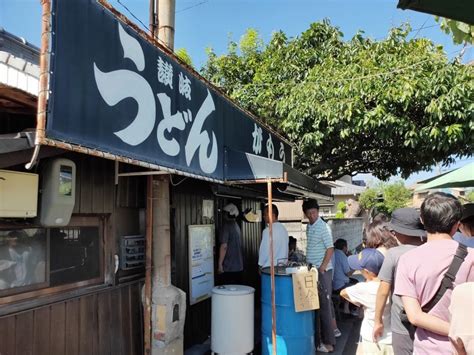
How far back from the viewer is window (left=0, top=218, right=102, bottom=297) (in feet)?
9.61

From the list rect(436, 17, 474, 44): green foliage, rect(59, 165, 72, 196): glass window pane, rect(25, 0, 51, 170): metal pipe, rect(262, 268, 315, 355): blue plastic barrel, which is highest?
rect(436, 17, 474, 44): green foliage

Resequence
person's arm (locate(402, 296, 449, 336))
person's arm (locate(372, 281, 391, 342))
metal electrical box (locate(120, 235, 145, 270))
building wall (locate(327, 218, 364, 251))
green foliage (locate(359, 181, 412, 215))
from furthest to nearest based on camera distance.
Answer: green foliage (locate(359, 181, 412, 215)) < building wall (locate(327, 218, 364, 251)) < metal electrical box (locate(120, 235, 145, 270)) < person's arm (locate(372, 281, 391, 342)) < person's arm (locate(402, 296, 449, 336))

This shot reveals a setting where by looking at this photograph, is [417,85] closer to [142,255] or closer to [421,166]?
[421,166]

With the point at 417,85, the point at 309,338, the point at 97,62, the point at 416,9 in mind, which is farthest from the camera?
the point at 417,85

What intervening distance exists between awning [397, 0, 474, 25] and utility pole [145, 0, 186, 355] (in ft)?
8.88

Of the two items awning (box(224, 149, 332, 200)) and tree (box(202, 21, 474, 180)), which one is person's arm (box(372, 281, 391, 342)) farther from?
tree (box(202, 21, 474, 180))

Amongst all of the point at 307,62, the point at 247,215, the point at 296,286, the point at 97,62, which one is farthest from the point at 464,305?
the point at 307,62

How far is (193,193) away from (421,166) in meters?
8.07

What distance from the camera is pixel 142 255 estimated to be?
14.4 feet

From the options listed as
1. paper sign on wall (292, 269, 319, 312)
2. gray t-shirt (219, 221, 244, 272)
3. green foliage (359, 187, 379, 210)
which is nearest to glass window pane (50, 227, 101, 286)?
paper sign on wall (292, 269, 319, 312)

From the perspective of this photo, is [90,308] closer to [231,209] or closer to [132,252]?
[132,252]

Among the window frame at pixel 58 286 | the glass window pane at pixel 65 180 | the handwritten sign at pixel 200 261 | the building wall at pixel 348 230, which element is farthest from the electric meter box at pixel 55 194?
the building wall at pixel 348 230

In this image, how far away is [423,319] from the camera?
7.62 ft

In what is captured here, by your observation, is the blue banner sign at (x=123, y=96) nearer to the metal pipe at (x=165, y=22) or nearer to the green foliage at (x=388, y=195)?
the metal pipe at (x=165, y=22)
